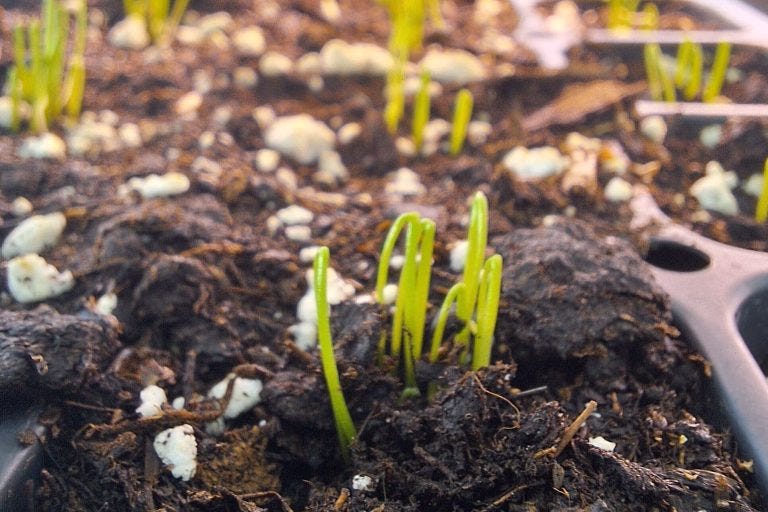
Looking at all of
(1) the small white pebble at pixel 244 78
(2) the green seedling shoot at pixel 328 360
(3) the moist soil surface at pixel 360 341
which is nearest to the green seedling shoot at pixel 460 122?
(3) the moist soil surface at pixel 360 341

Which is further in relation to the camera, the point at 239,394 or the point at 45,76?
the point at 45,76

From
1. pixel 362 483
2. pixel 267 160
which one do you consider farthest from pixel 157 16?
pixel 362 483

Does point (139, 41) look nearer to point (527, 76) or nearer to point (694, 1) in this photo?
point (527, 76)

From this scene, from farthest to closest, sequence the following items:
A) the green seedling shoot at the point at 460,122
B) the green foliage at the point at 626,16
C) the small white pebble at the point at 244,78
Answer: the green foliage at the point at 626,16 < the small white pebble at the point at 244,78 < the green seedling shoot at the point at 460,122

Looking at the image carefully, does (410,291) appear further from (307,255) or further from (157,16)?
(157,16)

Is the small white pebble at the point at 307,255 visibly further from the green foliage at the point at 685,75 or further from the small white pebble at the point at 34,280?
the green foliage at the point at 685,75

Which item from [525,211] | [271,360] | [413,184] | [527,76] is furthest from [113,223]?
[527,76]

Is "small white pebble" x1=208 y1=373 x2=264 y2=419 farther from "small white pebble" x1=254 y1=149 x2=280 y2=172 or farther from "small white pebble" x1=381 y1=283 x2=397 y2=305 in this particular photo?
"small white pebble" x1=254 y1=149 x2=280 y2=172
